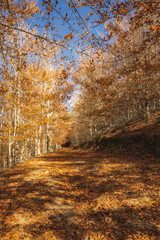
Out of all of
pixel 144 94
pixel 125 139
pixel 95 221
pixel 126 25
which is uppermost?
pixel 126 25

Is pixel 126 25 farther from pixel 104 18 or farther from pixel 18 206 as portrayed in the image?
pixel 18 206

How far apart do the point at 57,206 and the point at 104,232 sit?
5.03 ft

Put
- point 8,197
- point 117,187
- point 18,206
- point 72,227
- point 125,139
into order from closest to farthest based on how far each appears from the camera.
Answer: point 72,227 → point 18,206 → point 8,197 → point 117,187 → point 125,139

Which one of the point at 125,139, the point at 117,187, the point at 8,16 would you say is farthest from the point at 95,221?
the point at 125,139

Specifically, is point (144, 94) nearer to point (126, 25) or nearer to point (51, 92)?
point (126, 25)

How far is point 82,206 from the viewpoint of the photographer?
150 inches

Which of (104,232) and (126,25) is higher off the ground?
(126,25)

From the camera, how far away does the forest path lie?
2.75 meters

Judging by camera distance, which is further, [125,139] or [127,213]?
[125,139]

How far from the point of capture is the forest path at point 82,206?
108 inches

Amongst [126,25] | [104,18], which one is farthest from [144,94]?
[104,18]

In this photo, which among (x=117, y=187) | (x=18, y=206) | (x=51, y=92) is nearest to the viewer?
(x=18, y=206)

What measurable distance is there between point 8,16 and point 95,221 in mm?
7422

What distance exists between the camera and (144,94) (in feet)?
40.6
